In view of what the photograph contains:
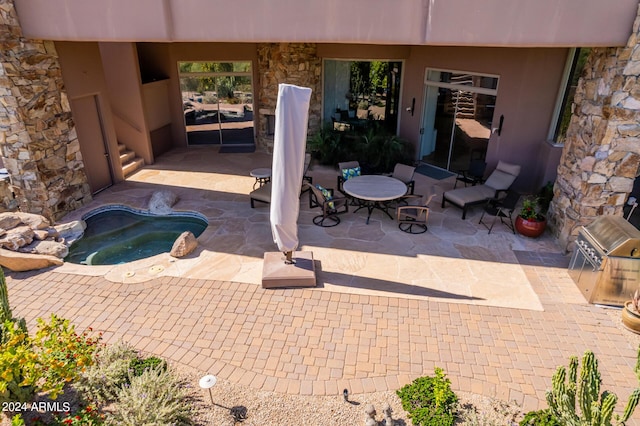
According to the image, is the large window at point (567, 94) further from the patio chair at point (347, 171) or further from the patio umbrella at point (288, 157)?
the patio umbrella at point (288, 157)

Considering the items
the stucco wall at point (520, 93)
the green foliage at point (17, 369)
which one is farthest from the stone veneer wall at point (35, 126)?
the stucco wall at point (520, 93)

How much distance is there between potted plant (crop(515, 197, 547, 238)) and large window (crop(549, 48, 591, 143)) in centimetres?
269

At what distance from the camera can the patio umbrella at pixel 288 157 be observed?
20.2ft

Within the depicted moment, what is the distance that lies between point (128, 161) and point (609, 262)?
42.4ft

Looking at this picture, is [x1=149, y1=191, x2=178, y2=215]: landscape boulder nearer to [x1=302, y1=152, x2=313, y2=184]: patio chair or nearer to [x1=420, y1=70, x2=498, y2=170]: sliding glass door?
[x1=302, y1=152, x2=313, y2=184]: patio chair

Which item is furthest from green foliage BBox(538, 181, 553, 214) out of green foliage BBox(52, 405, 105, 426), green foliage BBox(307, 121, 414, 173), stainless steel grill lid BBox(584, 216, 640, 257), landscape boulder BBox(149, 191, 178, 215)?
green foliage BBox(52, 405, 105, 426)

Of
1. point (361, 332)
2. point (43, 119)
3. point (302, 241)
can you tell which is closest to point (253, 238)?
point (302, 241)

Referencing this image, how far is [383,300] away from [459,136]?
7.40 meters

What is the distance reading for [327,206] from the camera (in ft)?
30.9

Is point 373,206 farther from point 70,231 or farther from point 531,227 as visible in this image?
point 70,231

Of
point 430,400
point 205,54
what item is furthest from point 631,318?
point 205,54

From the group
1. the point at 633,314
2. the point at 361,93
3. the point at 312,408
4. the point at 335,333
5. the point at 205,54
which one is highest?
the point at 205,54

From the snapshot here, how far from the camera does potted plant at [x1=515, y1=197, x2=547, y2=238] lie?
891cm

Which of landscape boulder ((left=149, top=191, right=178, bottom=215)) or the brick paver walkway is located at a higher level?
landscape boulder ((left=149, top=191, right=178, bottom=215))
